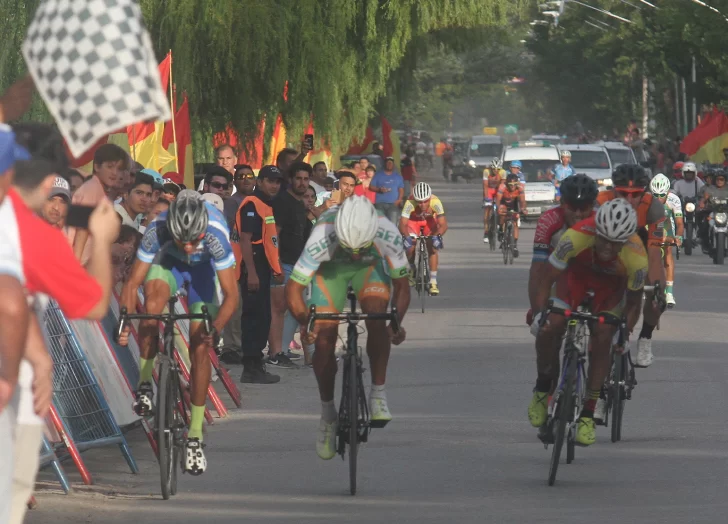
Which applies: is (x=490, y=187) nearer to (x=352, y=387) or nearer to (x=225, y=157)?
(x=225, y=157)

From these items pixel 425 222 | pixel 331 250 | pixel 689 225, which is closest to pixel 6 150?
pixel 331 250

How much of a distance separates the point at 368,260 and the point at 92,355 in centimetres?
178

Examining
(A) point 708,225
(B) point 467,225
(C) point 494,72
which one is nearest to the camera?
(A) point 708,225

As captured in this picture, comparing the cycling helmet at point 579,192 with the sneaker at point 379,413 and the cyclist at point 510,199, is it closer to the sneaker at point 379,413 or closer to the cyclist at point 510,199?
the sneaker at point 379,413

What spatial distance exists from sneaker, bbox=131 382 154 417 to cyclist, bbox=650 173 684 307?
770 centimetres

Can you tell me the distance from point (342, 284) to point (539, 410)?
1.51m

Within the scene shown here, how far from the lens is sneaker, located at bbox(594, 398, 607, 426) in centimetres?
1124

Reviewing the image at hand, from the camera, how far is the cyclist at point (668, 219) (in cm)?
1855

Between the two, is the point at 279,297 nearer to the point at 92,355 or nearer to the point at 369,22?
the point at 92,355

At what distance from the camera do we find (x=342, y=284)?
10664 mm

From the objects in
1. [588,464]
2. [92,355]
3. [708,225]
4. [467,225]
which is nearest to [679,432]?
[588,464]

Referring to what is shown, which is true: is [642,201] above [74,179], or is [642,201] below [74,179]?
below

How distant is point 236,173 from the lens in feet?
56.6

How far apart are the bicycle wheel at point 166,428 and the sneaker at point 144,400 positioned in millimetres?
216
